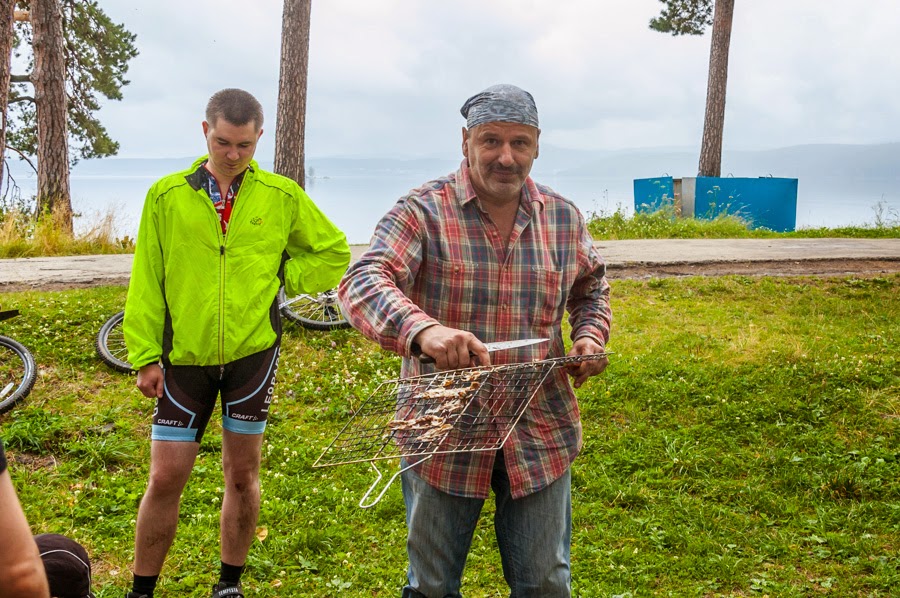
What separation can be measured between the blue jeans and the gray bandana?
1209mm

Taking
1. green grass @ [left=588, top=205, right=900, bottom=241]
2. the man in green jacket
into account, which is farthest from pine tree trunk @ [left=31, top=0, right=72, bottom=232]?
the man in green jacket

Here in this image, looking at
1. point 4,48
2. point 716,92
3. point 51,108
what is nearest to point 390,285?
point 4,48

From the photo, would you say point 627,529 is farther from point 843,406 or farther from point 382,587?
point 843,406

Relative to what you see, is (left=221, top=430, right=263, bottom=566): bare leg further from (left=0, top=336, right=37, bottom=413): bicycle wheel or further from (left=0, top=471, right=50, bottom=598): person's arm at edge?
(left=0, top=336, right=37, bottom=413): bicycle wheel

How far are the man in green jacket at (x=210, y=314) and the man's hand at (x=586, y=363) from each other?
1673 millimetres

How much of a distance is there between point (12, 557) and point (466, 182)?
2.00 metres

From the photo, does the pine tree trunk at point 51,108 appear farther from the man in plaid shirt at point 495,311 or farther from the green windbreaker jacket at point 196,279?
the man in plaid shirt at point 495,311

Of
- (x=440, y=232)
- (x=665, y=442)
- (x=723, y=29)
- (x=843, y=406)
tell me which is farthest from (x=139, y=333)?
(x=723, y=29)

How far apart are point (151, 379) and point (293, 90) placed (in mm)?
9830

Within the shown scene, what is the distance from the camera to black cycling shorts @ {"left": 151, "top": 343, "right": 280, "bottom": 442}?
390 centimetres

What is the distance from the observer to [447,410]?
103 inches

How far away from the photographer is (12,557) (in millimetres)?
1501

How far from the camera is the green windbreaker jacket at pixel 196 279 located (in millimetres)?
Result: 3885

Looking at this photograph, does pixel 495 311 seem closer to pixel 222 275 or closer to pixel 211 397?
pixel 222 275
